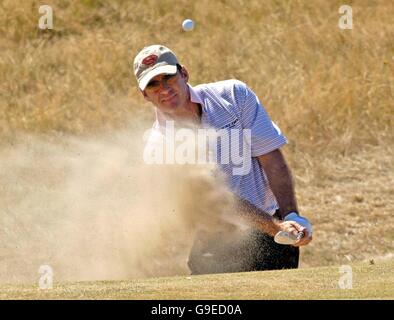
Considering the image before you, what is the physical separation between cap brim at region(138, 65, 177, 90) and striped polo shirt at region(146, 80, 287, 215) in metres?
0.12

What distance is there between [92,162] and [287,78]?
289cm

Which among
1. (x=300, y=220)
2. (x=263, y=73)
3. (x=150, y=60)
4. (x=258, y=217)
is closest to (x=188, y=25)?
(x=263, y=73)

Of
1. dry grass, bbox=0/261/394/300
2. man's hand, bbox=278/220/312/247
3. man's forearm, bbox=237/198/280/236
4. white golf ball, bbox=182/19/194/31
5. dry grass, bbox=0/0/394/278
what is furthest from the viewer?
white golf ball, bbox=182/19/194/31

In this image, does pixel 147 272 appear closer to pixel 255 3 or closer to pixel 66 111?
pixel 66 111

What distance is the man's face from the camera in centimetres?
473

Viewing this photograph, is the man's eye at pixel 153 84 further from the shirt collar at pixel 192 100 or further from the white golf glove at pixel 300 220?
the white golf glove at pixel 300 220

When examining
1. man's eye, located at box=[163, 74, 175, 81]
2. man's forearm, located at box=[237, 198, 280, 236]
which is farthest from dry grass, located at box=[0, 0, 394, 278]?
man's eye, located at box=[163, 74, 175, 81]

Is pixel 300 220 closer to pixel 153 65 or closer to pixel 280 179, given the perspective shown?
pixel 280 179

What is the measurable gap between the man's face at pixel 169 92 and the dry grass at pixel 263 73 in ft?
15.3

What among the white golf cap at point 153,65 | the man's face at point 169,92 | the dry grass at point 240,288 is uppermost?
the white golf cap at point 153,65

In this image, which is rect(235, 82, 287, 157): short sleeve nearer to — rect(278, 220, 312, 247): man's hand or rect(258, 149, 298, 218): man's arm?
rect(258, 149, 298, 218): man's arm

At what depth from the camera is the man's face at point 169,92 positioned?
4727 mm

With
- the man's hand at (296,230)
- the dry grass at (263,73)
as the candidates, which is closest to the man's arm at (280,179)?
the man's hand at (296,230)
